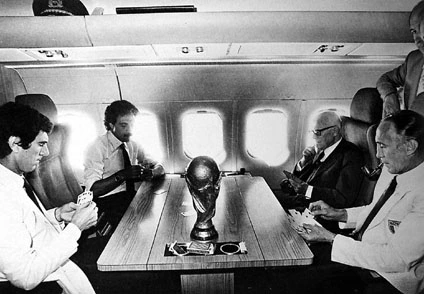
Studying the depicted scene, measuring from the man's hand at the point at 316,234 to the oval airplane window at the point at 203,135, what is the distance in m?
0.80

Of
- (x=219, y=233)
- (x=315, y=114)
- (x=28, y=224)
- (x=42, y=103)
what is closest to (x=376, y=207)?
(x=315, y=114)

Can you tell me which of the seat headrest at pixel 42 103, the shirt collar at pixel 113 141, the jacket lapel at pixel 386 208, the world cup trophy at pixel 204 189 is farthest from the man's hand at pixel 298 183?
the seat headrest at pixel 42 103

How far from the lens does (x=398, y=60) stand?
2.01m

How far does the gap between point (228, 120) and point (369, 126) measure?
920mm

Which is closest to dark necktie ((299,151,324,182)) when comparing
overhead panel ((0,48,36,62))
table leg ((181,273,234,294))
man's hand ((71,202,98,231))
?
table leg ((181,273,234,294))

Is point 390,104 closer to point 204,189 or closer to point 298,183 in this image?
point 298,183

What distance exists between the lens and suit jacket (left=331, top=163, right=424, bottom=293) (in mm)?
1647

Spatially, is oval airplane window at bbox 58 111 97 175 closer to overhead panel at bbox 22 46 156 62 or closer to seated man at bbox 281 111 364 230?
overhead panel at bbox 22 46 156 62

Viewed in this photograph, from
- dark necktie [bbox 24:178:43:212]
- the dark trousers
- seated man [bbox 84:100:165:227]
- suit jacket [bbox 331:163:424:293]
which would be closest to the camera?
suit jacket [bbox 331:163:424:293]

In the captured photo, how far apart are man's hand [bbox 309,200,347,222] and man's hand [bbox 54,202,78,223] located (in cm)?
167

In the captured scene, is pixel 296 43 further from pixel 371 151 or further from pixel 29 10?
pixel 29 10

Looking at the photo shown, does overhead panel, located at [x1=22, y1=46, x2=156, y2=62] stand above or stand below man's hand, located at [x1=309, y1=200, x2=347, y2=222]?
above

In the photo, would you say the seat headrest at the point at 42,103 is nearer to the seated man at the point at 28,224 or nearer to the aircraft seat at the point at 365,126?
the seated man at the point at 28,224

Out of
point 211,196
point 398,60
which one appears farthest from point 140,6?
point 398,60
